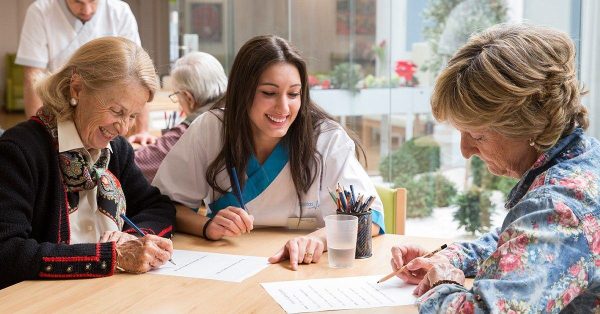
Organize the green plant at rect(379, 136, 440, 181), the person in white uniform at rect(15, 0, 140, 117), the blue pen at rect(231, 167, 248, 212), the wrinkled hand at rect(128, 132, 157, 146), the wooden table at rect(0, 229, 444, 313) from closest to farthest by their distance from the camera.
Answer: the wooden table at rect(0, 229, 444, 313)
the blue pen at rect(231, 167, 248, 212)
the wrinkled hand at rect(128, 132, 157, 146)
the person in white uniform at rect(15, 0, 140, 117)
the green plant at rect(379, 136, 440, 181)

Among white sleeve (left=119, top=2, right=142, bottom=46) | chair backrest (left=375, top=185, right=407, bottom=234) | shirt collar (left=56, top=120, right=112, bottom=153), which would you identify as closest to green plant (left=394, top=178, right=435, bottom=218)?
white sleeve (left=119, top=2, right=142, bottom=46)

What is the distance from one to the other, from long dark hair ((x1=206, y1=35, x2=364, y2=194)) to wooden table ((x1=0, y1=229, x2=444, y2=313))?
17.5 inches

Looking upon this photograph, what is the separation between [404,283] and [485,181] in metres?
3.15

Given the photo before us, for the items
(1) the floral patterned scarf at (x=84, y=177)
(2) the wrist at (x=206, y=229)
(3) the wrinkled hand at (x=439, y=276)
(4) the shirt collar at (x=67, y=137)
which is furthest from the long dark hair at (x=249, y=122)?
(3) the wrinkled hand at (x=439, y=276)

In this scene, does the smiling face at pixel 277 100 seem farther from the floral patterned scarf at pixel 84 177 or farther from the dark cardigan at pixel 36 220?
the dark cardigan at pixel 36 220

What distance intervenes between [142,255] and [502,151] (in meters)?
0.85

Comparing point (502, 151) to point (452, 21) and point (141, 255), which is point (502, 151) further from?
point (452, 21)

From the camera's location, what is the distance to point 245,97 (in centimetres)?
232

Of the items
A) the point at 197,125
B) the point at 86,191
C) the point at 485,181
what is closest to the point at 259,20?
the point at 485,181

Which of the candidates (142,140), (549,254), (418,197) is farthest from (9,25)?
(549,254)

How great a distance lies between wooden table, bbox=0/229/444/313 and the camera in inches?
60.5

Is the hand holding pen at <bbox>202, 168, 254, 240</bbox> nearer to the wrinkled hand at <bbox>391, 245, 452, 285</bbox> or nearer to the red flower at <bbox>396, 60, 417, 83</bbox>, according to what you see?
the wrinkled hand at <bbox>391, 245, 452, 285</bbox>

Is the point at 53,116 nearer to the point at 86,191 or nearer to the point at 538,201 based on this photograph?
the point at 86,191

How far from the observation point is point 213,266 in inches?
72.6
